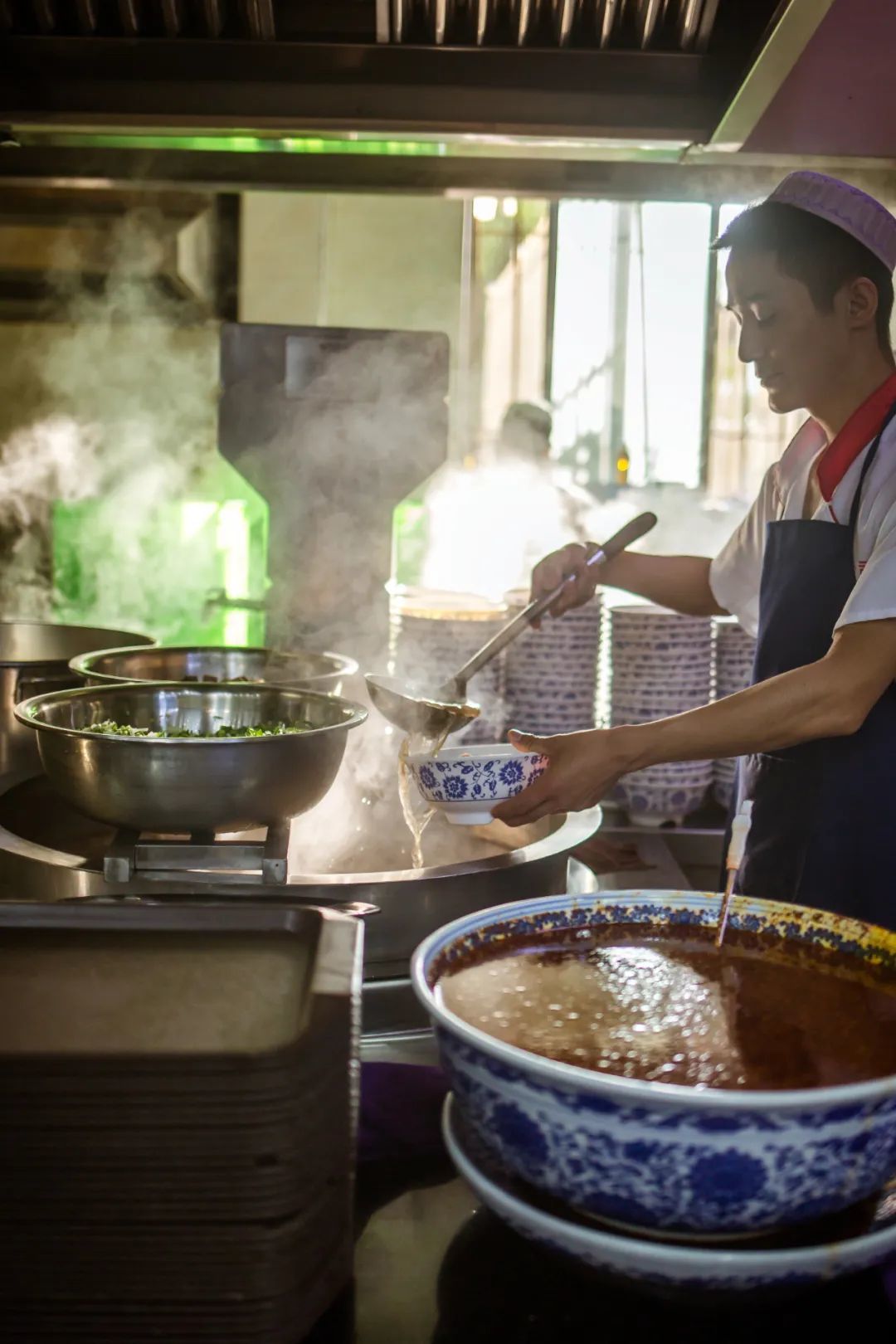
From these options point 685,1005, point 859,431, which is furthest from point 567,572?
point 685,1005

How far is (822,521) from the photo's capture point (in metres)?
1.89

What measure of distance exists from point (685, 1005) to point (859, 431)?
1185 millimetres

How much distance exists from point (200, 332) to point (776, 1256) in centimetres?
367

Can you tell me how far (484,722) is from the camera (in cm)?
264

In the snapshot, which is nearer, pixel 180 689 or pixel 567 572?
pixel 180 689

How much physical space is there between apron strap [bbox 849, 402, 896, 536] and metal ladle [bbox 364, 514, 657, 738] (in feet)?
1.70

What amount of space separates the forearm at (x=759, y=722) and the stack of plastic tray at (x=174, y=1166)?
2.43 feet

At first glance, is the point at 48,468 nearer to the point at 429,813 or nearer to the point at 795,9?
the point at 429,813

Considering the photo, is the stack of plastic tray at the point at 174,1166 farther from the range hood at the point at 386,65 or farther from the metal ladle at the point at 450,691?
the range hood at the point at 386,65

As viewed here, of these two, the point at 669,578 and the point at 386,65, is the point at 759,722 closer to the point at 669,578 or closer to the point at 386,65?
the point at 669,578

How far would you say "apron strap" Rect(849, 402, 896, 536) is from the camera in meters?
1.80

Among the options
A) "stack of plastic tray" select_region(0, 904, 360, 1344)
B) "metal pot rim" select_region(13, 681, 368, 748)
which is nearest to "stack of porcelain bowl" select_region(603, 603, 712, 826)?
"metal pot rim" select_region(13, 681, 368, 748)

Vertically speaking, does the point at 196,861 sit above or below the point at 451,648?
below

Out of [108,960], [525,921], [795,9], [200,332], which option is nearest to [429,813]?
[525,921]
